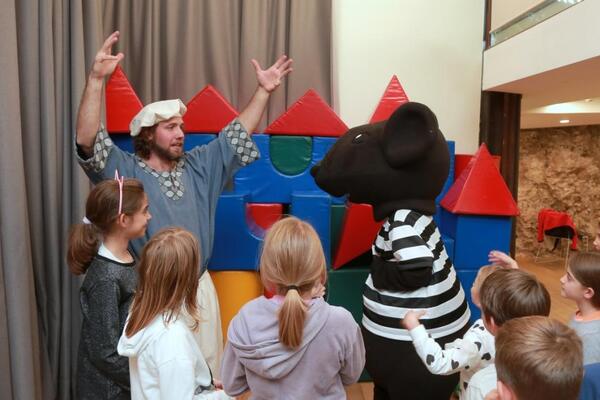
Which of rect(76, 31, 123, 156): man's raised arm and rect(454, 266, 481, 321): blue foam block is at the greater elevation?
rect(76, 31, 123, 156): man's raised arm

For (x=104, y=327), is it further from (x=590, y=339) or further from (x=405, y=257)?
(x=590, y=339)

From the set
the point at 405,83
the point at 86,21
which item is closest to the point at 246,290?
the point at 86,21

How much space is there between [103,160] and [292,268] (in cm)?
98

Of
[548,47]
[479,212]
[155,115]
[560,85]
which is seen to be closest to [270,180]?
[155,115]

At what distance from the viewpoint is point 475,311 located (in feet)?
7.42

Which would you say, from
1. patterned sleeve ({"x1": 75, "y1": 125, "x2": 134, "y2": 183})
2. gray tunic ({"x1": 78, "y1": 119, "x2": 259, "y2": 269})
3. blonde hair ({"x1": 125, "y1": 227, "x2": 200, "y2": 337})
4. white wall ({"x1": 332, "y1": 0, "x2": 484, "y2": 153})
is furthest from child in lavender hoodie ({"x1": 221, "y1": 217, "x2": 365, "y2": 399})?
white wall ({"x1": 332, "y1": 0, "x2": 484, "y2": 153})

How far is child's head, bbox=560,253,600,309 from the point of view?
1.46m

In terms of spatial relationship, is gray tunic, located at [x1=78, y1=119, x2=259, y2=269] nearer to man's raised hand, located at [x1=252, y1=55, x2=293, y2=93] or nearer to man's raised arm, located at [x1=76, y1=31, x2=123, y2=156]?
man's raised arm, located at [x1=76, y1=31, x2=123, y2=156]

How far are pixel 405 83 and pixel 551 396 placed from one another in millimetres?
2353

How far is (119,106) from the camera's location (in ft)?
7.02

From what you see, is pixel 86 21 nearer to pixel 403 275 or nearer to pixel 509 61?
pixel 403 275

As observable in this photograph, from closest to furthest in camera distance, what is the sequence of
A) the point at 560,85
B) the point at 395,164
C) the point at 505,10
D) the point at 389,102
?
the point at 395,164 < the point at 389,102 < the point at 560,85 < the point at 505,10

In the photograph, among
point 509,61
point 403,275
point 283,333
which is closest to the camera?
point 283,333

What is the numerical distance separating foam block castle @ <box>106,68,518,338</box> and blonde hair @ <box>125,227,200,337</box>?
1.00m
